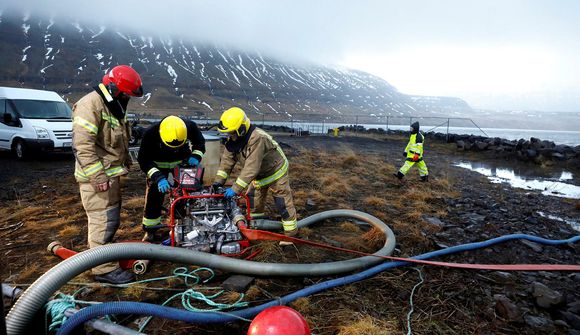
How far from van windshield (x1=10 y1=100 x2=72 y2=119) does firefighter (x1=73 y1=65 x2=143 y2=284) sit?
884 centimetres

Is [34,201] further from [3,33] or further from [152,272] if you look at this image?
[3,33]

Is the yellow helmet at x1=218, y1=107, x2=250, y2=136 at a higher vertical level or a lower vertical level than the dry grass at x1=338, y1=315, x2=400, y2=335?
higher

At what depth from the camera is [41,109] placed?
33.5ft

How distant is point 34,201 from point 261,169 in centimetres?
498

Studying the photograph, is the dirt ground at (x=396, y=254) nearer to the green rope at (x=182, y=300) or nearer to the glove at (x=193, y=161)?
the green rope at (x=182, y=300)

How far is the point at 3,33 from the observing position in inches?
4313

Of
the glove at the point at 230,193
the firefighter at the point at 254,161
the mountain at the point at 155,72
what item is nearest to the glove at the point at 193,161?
the firefighter at the point at 254,161

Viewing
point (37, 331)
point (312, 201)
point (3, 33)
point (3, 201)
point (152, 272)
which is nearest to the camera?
point (37, 331)

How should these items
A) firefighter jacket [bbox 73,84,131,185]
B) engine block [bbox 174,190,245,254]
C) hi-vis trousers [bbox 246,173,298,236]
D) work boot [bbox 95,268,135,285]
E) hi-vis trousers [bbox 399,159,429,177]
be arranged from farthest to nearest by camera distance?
1. hi-vis trousers [bbox 399,159,429,177]
2. hi-vis trousers [bbox 246,173,298,236]
3. engine block [bbox 174,190,245,254]
4. work boot [bbox 95,268,135,285]
5. firefighter jacket [bbox 73,84,131,185]

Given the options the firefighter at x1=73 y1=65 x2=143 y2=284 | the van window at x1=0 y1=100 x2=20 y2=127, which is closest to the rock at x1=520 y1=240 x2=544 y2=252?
the firefighter at x1=73 y1=65 x2=143 y2=284

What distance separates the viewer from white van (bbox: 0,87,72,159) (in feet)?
31.7

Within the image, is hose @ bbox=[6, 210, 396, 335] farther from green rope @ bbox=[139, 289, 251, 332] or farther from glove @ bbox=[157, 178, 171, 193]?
glove @ bbox=[157, 178, 171, 193]

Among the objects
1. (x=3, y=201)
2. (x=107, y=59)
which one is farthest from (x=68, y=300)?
(x=107, y=59)

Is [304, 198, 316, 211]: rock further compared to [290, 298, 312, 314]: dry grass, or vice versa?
[304, 198, 316, 211]: rock
